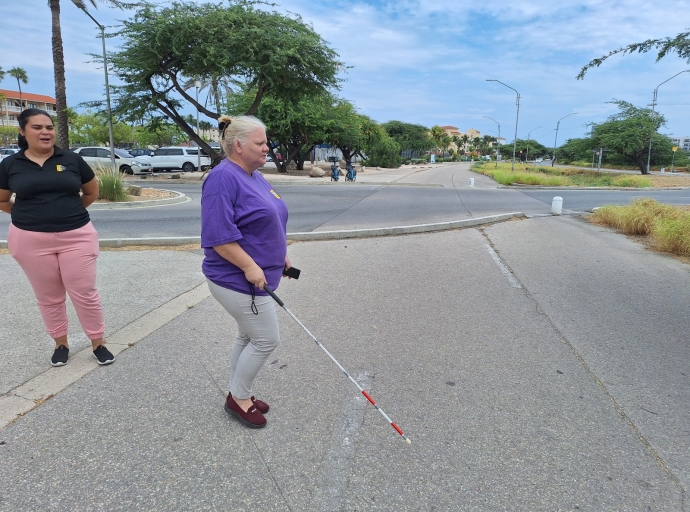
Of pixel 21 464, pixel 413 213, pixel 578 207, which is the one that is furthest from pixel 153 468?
pixel 578 207

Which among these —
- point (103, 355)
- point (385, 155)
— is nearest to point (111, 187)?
point (103, 355)

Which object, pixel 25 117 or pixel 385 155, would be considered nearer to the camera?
pixel 25 117

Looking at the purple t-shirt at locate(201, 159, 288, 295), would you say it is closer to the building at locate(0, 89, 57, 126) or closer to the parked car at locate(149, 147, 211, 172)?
the parked car at locate(149, 147, 211, 172)

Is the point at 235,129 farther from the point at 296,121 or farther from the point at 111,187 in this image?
the point at 296,121

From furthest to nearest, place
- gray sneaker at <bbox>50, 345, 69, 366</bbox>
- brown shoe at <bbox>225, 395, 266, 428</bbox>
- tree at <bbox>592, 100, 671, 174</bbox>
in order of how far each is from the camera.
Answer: tree at <bbox>592, 100, 671, 174</bbox>, gray sneaker at <bbox>50, 345, 69, 366</bbox>, brown shoe at <bbox>225, 395, 266, 428</bbox>

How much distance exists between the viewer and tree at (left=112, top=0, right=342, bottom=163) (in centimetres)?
2173

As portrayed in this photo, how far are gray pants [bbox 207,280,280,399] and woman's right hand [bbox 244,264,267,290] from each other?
15 centimetres

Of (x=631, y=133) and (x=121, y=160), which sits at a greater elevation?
(x=631, y=133)

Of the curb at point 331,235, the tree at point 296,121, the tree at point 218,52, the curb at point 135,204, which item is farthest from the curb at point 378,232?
the tree at point 296,121

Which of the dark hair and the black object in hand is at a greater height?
the dark hair

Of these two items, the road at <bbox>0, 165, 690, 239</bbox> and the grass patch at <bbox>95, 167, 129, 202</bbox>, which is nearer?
the road at <bbox>0, 165, 690, 239</bbox>

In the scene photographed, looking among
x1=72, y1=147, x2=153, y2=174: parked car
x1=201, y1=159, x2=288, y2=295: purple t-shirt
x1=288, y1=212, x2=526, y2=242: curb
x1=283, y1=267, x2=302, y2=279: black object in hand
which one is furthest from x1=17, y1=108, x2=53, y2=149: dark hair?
x1=72, y1=147, x2=153, y2=174: parked car

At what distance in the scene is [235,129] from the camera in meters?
2.68

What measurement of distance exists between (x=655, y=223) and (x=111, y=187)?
14357 mm
